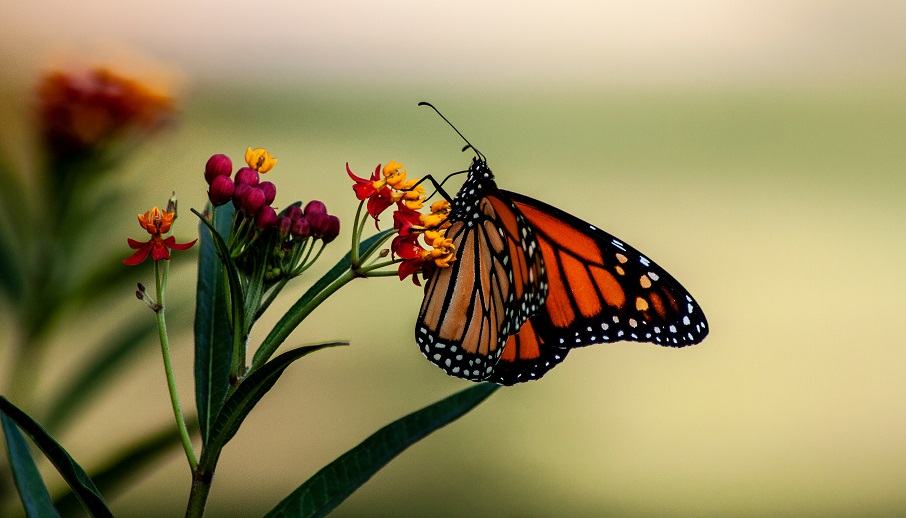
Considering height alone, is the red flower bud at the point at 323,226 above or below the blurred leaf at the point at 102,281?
below

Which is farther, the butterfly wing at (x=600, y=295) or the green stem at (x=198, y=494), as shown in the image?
the butterfly wing at (x=600, y=295)

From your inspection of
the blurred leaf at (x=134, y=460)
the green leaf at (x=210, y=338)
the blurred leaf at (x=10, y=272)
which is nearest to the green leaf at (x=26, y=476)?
Answer: the green leaf at (x=210, y=338)

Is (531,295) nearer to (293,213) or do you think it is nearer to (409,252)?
(409,252)

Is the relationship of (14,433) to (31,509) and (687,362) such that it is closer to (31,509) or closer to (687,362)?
(31,509)

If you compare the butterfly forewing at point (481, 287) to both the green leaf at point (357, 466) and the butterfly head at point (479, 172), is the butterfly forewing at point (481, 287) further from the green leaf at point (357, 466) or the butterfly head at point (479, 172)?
the green leaf at point (357, 466)

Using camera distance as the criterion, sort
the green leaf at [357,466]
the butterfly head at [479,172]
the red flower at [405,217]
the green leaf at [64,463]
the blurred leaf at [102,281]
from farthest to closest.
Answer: the blurred leaf at [102,281]
the butterfly head at [479,172]
the red flower at [405,217]
the green leaf at [357,466]
the green leaf at [64,463]

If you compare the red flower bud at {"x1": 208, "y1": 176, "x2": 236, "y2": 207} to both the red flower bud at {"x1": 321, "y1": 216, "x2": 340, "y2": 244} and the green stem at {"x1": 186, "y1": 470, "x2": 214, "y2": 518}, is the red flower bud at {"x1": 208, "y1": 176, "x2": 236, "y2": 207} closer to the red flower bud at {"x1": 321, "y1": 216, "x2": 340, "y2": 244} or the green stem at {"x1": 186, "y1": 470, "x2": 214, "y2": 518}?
the red flower bud at {"x1": 321, "y1": 216, "x2": 340, "y2": 244}

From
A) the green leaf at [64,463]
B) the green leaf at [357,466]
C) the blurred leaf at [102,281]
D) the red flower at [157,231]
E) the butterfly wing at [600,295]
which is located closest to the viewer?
the green leaf at [64,463]

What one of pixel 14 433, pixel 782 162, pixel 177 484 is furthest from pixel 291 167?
pixel 14 433
